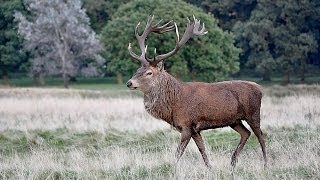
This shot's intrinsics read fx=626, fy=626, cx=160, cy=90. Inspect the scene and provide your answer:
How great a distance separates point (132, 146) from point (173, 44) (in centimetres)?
2719

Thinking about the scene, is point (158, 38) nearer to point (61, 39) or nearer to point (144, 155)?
point (61, 39)

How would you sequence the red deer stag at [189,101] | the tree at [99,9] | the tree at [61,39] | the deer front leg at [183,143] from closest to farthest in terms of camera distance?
the deer front leg at [183,143] → the red deer stag at [189,101] → the tree at [61,39] → the tree at [99,9]

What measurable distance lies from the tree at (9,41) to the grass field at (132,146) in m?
32.8

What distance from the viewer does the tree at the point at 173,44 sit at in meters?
39.3

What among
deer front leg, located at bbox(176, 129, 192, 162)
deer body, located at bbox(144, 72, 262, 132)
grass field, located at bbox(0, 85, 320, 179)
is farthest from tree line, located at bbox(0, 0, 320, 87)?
deer front leg, located at bbox(176, 129, 192, 162)

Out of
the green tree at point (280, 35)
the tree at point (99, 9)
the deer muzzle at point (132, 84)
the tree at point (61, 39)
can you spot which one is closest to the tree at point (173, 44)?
the tree at point (61, 39)

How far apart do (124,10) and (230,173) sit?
3655 cm

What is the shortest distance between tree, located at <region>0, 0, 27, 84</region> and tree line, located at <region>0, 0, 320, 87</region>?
8 centimetres

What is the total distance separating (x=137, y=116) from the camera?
1769 cm

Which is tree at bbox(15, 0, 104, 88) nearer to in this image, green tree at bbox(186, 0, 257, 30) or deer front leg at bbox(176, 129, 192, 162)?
green tree at bbox(186, 0, 257, 30)

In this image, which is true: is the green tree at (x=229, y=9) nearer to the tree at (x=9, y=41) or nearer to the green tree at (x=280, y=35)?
the green tree at (x=280, y=35)

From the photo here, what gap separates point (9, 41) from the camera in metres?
53.5

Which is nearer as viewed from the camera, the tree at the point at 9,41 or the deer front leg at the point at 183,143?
the deer front leg at the point at 183,143

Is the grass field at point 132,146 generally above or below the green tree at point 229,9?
below
